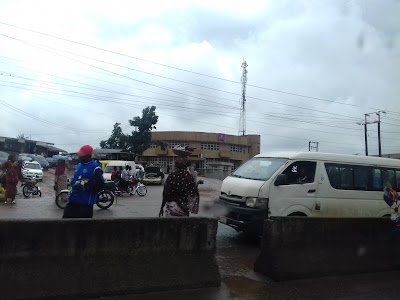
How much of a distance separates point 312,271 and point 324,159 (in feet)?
10.5

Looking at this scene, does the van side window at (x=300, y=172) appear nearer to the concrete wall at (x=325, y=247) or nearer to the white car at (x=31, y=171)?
the concrete wall at (x=325, y=247)

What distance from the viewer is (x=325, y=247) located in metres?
6.21

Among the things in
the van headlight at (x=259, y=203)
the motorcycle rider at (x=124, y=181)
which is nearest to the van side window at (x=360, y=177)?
the van headlight at (x=259, y=203)

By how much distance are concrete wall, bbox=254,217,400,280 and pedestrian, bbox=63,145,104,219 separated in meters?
2.49

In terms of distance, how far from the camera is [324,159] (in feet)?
28.1

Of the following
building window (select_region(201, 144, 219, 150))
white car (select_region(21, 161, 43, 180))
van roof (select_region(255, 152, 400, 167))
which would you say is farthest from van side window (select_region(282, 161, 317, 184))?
building window (select_region(201, 144, 219, 150))

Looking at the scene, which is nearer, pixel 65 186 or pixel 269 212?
pixel 269 212

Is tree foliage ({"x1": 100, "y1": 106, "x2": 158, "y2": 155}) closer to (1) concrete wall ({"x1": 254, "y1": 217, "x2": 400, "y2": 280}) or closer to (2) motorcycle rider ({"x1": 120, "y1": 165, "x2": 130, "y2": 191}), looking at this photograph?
(2) motorcycle rider ({"x1": 120, "y1": 165, "x2": 130, "y2": 191})

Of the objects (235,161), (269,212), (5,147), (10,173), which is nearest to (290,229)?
(269,212)

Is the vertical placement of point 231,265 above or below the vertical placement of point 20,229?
below

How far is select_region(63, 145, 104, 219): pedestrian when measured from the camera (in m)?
5.03

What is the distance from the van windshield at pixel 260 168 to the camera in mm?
8342

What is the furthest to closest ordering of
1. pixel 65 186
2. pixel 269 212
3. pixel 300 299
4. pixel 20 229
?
1. pixel 65 186
2. pixel 269 212
3. pixel 300 299
4. pixel 20 229

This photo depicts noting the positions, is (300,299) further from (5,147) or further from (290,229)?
(5,147)
